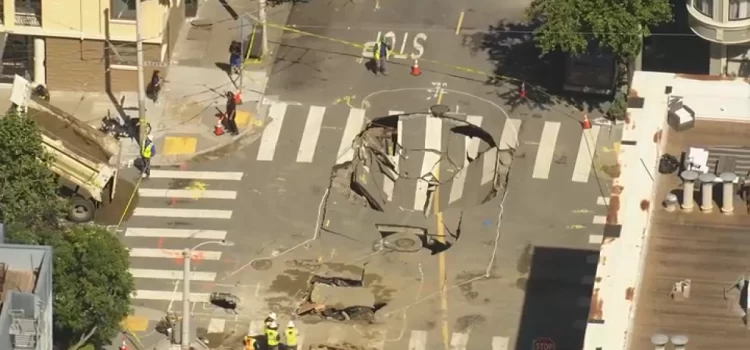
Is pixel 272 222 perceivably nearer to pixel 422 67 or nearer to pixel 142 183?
pixel 142 183

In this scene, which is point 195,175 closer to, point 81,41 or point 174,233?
point 174,233

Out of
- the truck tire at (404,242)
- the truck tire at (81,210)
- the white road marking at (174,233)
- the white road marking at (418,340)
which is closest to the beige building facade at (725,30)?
the truck tire at (404,242)

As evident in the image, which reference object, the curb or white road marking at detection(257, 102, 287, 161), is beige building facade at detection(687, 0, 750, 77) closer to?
white road marking at detection(257, 102, 287, 161)

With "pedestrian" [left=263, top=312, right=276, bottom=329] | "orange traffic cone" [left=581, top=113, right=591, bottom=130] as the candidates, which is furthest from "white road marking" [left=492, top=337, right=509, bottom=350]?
"orange traffic cone" [left=581, top=113, right=591, bottom=130]

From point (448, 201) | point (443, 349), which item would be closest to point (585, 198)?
point (448, 201)

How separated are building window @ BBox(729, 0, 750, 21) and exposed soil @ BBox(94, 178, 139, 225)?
22788mm

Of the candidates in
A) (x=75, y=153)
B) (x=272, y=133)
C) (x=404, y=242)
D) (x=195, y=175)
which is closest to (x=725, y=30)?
(x=404, y=242)

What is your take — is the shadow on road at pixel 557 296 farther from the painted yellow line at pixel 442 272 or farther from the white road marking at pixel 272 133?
the white road marking at pixel 272 133

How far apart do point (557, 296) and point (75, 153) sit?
16952mm

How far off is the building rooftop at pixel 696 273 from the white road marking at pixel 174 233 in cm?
1856

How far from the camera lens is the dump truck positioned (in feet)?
242

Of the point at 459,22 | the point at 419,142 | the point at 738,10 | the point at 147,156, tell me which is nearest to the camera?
the point at 147,156

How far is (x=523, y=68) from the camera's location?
84812mm

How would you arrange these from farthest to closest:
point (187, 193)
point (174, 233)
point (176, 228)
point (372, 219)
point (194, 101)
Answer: point (194, 101)
point (187, 193)
point (372, 219)
point (176, 228)
point (174, 233)
